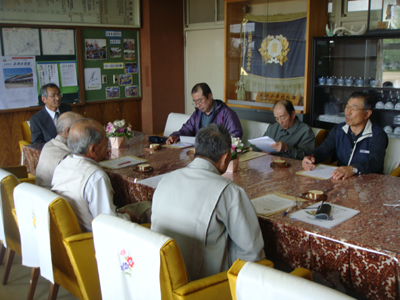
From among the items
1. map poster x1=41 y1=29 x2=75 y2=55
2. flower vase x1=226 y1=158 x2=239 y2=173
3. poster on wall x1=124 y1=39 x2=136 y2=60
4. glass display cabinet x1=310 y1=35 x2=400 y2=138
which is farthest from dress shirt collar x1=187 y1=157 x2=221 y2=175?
poster on wall x1=124 y1=39 x2=136 y2=60

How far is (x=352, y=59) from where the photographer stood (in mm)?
4789

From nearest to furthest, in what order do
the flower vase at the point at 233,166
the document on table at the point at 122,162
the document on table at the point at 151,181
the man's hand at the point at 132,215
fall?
the man's hand at the point at 132,215
the document on table at the point at 151,181
the flower vase at the point at 233,166
the document on table at the point at 122,162

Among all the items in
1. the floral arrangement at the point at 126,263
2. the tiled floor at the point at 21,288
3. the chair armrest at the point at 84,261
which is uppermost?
the floral arrangement at the point at 126,263

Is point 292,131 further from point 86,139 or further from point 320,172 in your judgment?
point 86,139

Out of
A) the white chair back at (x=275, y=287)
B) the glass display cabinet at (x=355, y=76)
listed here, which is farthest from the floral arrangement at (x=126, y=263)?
the glass display cabinet at (x=355, y=76)

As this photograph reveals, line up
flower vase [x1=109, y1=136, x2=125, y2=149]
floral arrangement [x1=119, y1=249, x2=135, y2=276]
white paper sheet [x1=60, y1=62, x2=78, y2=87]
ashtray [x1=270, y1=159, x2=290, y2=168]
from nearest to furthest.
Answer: floral arrangement [x1=119, y1=249, x2=135, y2=276]
ashtray [x1=270, y1=159, x2=290, y2=168]
flower vase [x1=109, y1=136, x2=125, y2=149]
white paper sheet [x1=60, y1=62, x2=78, y2=87]

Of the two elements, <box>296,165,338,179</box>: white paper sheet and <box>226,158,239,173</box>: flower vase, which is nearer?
<box>296,165,338,179</box>: white paper sheet

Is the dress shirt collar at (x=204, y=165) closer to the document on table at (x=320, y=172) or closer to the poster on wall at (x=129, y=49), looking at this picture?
the document on table at (x=320, y=172)

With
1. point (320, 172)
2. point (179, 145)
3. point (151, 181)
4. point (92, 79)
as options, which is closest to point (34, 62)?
point (92, 79)

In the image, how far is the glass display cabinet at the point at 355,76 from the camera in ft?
14.5

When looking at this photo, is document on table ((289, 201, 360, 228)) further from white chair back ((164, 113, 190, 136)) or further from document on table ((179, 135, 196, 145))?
white chair back ((164, 113, 190, 136))

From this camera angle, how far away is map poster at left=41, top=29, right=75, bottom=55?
513 centimetres

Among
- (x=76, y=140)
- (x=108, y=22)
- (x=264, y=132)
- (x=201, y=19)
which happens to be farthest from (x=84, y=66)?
(x=76, y=140)

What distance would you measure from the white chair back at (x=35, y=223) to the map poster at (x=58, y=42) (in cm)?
357
